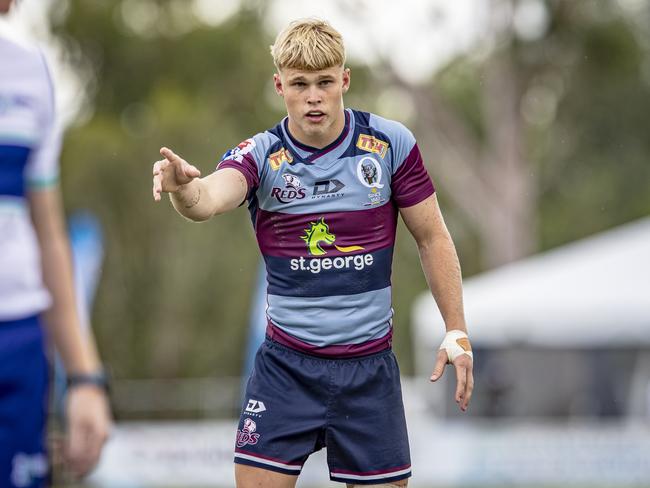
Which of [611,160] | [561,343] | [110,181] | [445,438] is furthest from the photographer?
[611,160]

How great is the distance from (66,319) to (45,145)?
0.49 metres

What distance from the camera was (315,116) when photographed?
4.14m

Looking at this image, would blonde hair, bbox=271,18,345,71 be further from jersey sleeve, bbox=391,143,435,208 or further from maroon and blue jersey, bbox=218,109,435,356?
jersey sleeve, bbox=391,143,435,208

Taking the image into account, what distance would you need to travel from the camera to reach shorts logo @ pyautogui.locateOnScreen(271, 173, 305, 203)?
4.22 metres

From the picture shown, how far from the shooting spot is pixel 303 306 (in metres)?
4.27

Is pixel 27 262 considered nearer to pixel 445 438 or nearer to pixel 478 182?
pixel 445 438

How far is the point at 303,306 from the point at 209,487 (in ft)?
39.2

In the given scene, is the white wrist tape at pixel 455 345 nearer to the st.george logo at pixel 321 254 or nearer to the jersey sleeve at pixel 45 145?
the st.george logo at pixel 321 254

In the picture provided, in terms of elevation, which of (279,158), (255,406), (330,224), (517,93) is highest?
(517,93)

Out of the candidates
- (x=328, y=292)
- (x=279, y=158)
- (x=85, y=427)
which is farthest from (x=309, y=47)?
(x=85, y=427)

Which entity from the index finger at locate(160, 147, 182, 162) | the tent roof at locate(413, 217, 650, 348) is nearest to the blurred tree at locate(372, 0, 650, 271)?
the tent roof at locate(413, 217, 650, 348)

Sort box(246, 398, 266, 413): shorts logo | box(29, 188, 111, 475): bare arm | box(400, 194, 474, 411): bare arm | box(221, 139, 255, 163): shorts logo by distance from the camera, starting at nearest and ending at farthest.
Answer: box(29, 188, 111, 475): bare arm < box(221, 139, 255, 163): shorts logo < box(246, 398, 266, 413): shorts logo < box(400, 194, 474, 411): bare arm

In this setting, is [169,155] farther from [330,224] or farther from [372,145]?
[372,145]

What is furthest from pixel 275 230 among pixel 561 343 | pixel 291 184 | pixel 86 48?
pixel 86 48
